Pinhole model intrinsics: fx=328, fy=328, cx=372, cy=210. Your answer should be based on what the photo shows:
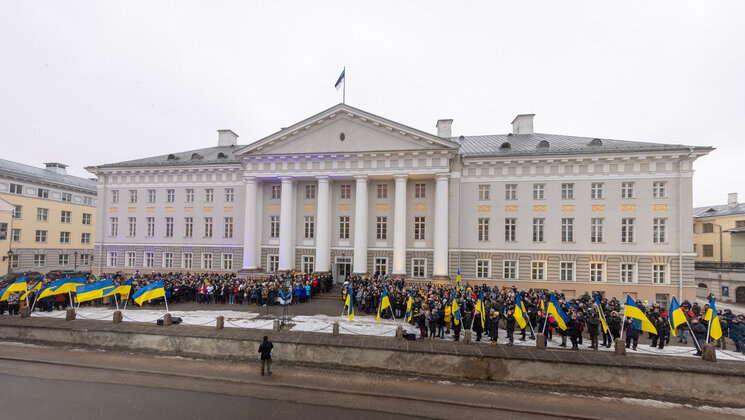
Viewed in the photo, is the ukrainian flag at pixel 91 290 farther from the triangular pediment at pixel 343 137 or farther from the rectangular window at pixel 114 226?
the rectangular window at pixel 114 226

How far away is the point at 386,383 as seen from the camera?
11.6 meters

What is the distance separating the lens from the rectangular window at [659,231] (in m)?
29.1

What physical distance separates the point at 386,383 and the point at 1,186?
5483cm

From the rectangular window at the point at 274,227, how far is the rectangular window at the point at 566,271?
28061 mm

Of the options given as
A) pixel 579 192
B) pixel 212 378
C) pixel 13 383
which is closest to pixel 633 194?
pixel 579 192

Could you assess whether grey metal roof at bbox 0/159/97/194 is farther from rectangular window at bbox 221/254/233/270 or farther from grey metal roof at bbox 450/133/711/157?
grey metal roof at bbox 450/133/711/157

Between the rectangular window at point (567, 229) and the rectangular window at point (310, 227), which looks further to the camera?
the rectangular window at point (310, 227)

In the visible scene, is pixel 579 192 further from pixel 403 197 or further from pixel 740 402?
pixel 740 402

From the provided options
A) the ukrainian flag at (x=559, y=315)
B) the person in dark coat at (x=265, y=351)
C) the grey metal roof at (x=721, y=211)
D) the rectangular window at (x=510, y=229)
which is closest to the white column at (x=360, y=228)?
the rectangular window at (x=510, y=229)

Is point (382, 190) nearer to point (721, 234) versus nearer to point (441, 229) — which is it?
point (441, 229)

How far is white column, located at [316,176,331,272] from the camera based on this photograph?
32.1m

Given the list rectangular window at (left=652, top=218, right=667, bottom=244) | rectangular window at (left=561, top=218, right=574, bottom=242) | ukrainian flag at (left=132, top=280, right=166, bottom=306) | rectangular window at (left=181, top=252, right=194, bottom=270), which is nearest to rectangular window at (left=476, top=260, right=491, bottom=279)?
rectangular window at (left=561, top=218, right=574, bottom=242)

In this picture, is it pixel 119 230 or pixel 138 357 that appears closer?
pixel 138 357

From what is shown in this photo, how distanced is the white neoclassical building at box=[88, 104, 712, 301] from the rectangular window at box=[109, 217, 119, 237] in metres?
3.90
